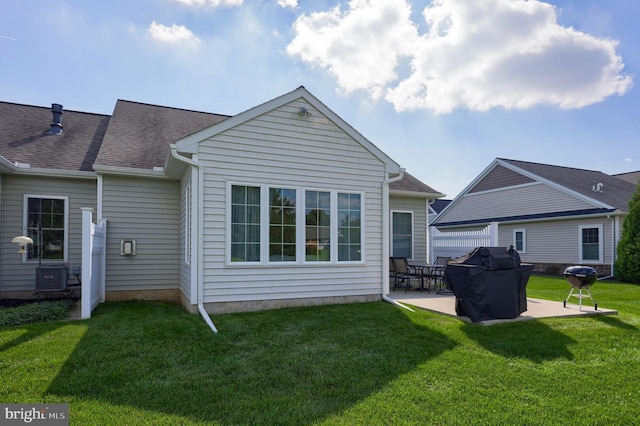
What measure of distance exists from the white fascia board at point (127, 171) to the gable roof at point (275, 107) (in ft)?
7.39

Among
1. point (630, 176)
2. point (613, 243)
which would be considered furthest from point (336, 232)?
point (630, 176)

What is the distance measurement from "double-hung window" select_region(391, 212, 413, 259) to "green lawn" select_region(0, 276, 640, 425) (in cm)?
477

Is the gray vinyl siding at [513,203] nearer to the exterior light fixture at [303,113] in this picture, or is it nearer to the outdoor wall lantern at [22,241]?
the exterior light fixture at [303,113]

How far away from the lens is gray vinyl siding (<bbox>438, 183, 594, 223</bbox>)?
16328 mm

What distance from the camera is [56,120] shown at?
33.6ft

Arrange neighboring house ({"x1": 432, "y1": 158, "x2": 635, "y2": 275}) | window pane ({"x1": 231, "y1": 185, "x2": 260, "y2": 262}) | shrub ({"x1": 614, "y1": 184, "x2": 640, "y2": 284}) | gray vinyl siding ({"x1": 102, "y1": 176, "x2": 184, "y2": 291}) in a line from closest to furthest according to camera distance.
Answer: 1. window pane ({"x1": 231, "y1": 185, "x2": 260, "y2": 262})
2. gray vinyl siding ({"x1": 102, "y1": 176, "x2": 184, "y2": 291})
3. shrub ({"x1": 614, "y1": 184, "x2": 640, "y2": 284})
4. neighboring house ({"x1": 432, "y1": 158, "x2": 635, "y2": 275})

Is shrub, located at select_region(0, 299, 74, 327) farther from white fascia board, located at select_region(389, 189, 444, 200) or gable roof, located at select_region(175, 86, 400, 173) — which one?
white fascia board, located at select_region(389, 189, 444, 200)

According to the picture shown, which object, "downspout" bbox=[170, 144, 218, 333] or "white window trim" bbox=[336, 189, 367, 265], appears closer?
"downspout" bbox=[170, 144, 218, 333]

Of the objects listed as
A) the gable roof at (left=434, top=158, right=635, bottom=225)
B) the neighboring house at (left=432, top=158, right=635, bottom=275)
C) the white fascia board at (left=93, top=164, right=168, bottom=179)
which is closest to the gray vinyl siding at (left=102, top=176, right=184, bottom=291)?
the white fascia board at (left=93, top=164, right=168, bottom=179)

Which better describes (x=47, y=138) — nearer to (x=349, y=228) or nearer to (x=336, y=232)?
(x=336, y=232)

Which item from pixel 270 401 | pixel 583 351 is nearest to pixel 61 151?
pixel 270 401

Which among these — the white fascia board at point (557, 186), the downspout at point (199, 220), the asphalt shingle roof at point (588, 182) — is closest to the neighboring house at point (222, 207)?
the downspout at point (199, 220)

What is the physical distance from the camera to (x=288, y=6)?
8.67 meters

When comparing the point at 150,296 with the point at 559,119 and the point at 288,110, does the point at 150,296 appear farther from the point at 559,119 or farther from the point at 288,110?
the point at 559,119
